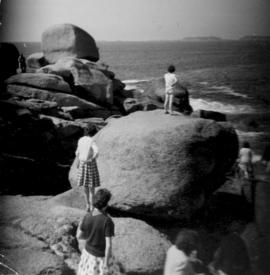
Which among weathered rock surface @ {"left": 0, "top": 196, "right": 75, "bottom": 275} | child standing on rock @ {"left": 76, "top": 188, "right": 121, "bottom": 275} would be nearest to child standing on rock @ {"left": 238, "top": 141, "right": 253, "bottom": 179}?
child standing on rock @ {"left": 76, "top": 188, "right": 121, "bottom": 275}

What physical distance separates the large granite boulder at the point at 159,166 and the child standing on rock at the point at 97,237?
1616mm

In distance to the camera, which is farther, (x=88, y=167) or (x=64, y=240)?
(x=88, y=167)

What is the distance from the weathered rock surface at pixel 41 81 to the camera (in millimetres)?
11602

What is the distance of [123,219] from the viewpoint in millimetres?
5219

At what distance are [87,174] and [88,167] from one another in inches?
4.3

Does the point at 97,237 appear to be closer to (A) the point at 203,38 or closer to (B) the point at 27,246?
(B) the point at 27,246

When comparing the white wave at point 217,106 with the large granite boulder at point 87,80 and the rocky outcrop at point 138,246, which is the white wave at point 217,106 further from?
the large granite boulder at point 87,80

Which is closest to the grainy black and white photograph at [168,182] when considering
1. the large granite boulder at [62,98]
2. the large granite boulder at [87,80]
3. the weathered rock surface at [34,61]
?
the large granite boulder at [62,98]

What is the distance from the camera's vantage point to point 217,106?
8.44 metres

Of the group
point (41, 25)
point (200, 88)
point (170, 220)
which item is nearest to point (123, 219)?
point (170, 220)

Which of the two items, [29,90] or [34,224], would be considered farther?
[29,90]

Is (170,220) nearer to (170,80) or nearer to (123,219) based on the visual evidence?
(123,219)

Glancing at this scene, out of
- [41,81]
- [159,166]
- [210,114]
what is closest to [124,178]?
[159,166]

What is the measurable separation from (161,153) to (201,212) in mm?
1160
